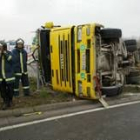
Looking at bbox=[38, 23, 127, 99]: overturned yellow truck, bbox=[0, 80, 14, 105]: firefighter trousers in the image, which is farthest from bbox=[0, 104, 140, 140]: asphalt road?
bbox=[0, 80, 14, 105]: firefighter trousers

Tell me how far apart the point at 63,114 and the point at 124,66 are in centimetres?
322

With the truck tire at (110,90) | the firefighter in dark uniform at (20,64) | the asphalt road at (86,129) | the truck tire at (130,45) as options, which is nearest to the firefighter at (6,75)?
the firefighter in dark uniform at (20,64)

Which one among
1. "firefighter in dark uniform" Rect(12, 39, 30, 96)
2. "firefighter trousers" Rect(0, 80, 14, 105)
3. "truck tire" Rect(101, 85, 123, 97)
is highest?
"firefighter in dark uniform" Rect(12, 39, 30, 96)

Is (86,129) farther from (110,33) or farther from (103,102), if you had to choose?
(110,33)

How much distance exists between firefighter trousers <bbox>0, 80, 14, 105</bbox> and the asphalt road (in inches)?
57.6

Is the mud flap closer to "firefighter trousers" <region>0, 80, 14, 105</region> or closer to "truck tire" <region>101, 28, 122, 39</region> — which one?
"truck tire" <region>101, 28, 122, 39</region>

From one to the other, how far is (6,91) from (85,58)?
210 centimetres

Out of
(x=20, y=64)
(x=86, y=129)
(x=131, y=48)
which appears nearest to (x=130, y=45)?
(x=131, y=48)

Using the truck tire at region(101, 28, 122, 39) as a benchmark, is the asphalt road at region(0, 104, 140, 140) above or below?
below

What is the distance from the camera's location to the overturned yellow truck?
7625mm

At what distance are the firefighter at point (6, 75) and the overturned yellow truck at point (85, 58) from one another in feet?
5.81

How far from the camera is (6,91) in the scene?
7191 millimetres

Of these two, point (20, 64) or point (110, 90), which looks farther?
point (20, 64)

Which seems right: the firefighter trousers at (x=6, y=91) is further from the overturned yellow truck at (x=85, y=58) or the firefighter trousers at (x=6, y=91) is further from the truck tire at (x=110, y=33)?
the truck tire at (x=110, y=33)
